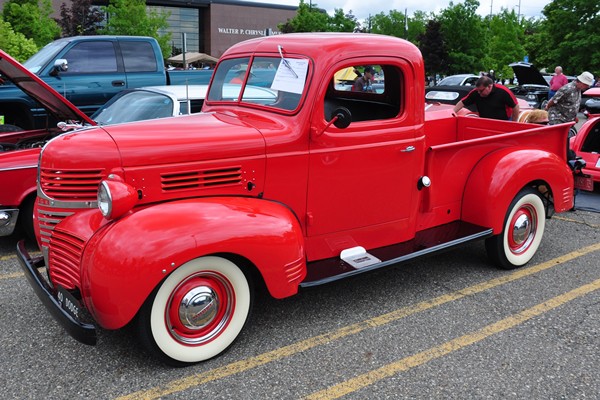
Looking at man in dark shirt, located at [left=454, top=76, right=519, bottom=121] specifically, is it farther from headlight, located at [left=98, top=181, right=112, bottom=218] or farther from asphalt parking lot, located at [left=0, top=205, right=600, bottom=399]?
headlight, located at [left=98, top=181, right=112, bottom=218]

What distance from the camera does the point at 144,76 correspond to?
28.9ft

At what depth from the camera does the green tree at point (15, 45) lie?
1578 cm

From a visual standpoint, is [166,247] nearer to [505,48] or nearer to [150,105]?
[150,105]

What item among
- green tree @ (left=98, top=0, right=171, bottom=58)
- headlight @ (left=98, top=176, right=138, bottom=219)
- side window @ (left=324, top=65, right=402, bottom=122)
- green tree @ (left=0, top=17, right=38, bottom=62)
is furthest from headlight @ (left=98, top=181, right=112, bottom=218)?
green tree @ (left=98, top=0, right=171, bottom=58)

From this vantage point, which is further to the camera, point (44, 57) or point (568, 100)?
point (568, 100)

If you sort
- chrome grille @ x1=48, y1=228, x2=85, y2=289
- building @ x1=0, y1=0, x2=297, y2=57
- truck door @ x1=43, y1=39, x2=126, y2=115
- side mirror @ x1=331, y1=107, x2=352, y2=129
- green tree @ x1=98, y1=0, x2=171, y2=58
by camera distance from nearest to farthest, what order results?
chrome grille @ x1=48, y1=228, x2=85, y2=289 → side mirror @ x1=331, y1=107, x2=352, y2=129 → truck door @ x1=43, y1=39, x2=126, y2=115 → green tree @ x1=98, y1=0, x2=171, y2=58 → building @ x1=0, y1=0, x2=297, y2=57

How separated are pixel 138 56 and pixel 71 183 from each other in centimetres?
618

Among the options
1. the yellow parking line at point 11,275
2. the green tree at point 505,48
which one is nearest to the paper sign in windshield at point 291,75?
the yellow parking line at point 11,275

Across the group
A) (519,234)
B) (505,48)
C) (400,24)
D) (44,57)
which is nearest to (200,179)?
(519,234)

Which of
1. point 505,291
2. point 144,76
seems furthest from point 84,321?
point 144,76

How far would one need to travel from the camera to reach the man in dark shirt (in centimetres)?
659

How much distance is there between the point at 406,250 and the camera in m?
4.07

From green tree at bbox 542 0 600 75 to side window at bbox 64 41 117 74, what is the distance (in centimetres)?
2405

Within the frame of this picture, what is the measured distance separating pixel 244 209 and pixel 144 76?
20.9 ft
